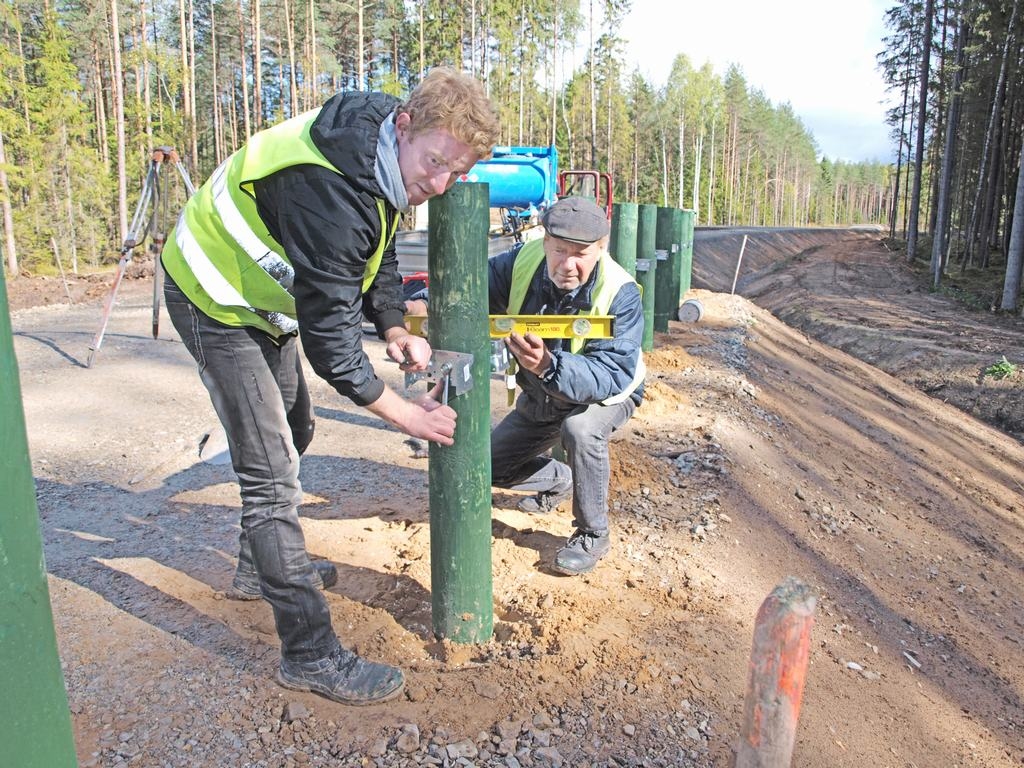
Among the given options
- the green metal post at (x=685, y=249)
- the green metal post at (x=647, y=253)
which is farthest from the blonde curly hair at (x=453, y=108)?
the green metal post at (x=685, y=249)

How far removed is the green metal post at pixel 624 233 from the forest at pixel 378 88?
668 centimetres

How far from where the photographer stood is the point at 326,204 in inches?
82.7

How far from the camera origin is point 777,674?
1.52 m

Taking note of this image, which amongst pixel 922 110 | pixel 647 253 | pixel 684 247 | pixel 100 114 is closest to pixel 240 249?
pixel 647 253

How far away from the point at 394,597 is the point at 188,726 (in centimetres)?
98

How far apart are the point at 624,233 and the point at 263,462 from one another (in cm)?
505

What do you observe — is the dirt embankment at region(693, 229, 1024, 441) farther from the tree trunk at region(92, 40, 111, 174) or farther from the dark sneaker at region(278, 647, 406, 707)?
the tree trunk at region(92, 40, 111, 174)

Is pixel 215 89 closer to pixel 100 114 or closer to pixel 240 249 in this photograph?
pixel 100 114

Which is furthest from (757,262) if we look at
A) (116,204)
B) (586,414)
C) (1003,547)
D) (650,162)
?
(586,414)

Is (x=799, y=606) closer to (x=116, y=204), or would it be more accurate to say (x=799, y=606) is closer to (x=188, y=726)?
(x=188, y=726)

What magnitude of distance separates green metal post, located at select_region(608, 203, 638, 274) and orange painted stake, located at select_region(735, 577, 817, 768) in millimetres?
5559

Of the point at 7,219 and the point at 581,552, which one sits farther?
the point at 7,219

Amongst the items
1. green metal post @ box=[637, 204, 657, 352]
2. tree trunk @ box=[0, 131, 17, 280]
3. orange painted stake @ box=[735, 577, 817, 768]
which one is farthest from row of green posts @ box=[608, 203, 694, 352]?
tree trunk @ box=[0, 131, 17, 280]

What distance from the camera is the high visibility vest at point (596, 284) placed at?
3.35m
